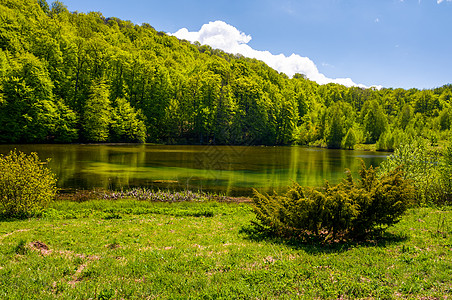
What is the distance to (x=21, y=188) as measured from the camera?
13164mm

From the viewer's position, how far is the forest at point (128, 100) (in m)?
55.3

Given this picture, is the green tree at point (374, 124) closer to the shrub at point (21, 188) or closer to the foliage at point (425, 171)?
the foliage at point (425, 171)

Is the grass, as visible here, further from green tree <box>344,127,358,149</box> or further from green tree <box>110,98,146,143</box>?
green tree <box>344,127,358,149</box>

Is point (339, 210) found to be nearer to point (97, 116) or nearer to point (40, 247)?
point (40, 247)

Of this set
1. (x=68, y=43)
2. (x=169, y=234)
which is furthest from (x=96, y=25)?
(x=169, y=234)

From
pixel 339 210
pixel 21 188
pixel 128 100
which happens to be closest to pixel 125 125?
pixel 128 100

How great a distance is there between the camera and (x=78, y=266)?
744 centimetres

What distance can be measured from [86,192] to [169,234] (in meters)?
11.7

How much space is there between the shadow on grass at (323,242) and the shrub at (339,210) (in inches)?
9.7

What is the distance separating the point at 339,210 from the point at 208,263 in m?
5.21

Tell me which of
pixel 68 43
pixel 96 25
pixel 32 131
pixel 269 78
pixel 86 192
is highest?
pixel 96 25

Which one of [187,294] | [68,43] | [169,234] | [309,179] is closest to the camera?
[187,294]

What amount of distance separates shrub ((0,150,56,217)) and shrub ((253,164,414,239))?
1142 centimetres

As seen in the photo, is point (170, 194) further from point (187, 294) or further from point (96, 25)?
point (96, 25)
